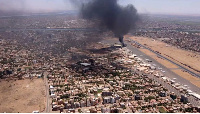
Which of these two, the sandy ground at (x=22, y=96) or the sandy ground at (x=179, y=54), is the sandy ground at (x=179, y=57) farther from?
the sandy ground at (x=22, y=96)

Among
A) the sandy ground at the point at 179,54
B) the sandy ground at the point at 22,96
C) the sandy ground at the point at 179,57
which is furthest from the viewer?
the sandy ground at the point at 179,54

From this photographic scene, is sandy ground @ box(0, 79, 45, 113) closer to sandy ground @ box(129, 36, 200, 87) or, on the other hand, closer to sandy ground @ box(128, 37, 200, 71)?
sandy ground @ box(129, 36, 200, 87)

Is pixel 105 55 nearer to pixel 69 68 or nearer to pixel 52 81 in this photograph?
pixel 69 68

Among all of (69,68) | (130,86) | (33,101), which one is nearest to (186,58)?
(130,86)

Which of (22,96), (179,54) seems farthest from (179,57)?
(22,96)

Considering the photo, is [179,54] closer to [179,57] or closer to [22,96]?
[179,57]

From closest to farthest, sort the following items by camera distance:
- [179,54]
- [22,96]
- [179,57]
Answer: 1. [22,96]
2. [179,57]
3. [179,54]

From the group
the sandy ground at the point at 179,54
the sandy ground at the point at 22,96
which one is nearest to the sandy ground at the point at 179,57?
the sandy ground at the point at 179,54

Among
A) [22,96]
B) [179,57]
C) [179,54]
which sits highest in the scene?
[179,54]
